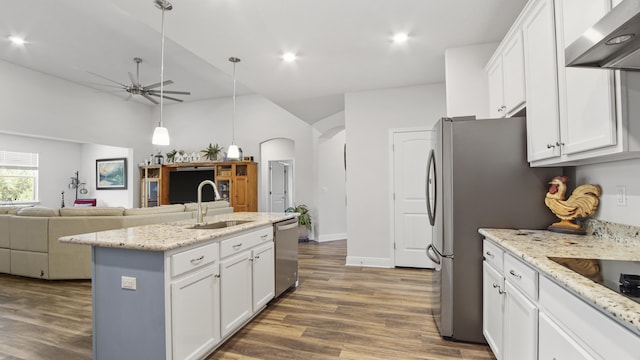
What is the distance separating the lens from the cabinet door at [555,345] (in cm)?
106

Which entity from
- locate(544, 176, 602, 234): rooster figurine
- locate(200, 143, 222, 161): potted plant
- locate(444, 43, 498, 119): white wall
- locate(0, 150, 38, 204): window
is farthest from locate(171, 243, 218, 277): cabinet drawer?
locate(0, 150, 38, 204): window

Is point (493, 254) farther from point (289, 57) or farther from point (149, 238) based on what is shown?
point (289, 57)

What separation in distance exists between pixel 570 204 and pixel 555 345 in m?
1.06

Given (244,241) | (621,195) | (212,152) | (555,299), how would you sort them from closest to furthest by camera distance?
(555,299), (621,195), (244,241), (212,152)

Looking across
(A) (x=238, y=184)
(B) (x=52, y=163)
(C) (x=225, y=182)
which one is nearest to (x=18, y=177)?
(B) (x=52, y=163)

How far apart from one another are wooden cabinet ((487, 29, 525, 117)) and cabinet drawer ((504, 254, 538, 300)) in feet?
3.93

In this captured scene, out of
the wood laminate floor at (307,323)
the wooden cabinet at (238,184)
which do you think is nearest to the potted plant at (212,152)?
the wooden cabinet at (238,184)

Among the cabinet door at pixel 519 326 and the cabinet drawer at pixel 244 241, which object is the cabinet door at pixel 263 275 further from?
the cabinet door at pixel 519 326

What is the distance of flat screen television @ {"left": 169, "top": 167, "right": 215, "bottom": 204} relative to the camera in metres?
7.34

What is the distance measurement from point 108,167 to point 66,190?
4.65ft

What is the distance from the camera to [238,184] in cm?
700

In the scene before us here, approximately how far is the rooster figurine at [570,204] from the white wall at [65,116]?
795 cm

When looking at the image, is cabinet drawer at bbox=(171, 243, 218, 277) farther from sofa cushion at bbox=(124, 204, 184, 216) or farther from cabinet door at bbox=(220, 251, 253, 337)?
sofa cushion at bbox=(124, 204, 184, 216)

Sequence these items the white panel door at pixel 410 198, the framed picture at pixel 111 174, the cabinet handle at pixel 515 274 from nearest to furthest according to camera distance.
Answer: the cabinet handle at pixel 515 274 → the white panel door at pixel 410 198 → the framed picture at pixel 111 174
